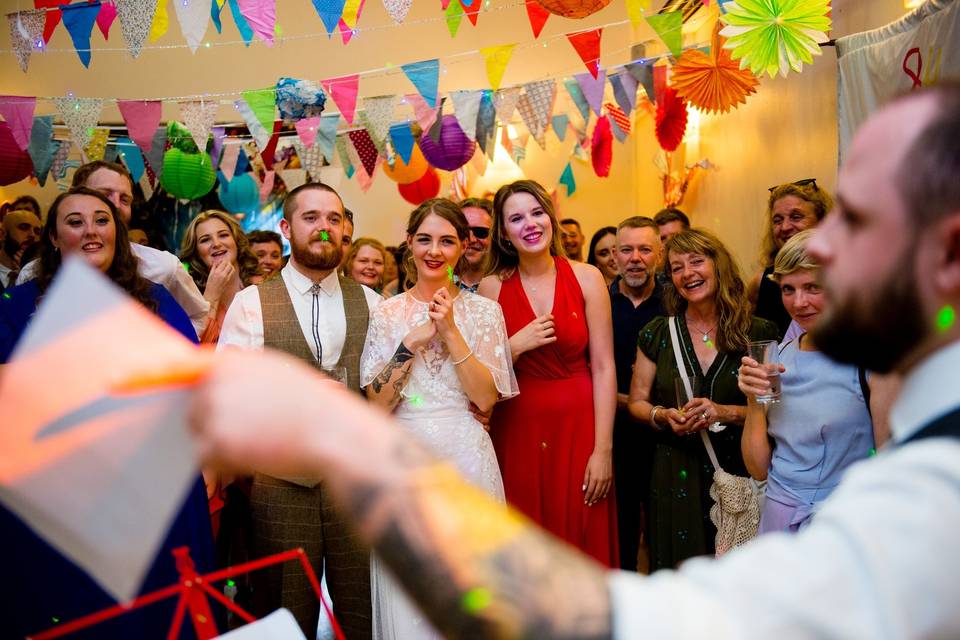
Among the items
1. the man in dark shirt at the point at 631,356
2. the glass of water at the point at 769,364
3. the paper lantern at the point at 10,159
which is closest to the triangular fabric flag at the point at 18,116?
the paper lantern at the point at 10,159

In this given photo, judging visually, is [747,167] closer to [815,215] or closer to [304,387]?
[815,215]

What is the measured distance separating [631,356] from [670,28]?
6.18 feet

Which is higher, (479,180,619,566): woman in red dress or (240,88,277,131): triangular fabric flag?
(240,88,277,131): triangular fabric flag

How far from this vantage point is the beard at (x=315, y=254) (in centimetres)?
271

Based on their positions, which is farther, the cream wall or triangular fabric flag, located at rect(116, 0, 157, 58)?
the cream wall

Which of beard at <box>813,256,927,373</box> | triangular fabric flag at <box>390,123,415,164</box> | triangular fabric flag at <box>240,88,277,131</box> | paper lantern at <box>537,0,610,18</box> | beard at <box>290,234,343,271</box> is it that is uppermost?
paper lantern at <box>537,0,610,18</box>

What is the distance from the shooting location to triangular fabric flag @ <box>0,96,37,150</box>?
423 cm

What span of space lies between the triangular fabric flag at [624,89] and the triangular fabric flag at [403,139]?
1.42m

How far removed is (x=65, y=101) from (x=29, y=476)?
4564 mm

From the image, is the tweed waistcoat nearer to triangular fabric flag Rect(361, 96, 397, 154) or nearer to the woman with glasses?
the woman with glasses

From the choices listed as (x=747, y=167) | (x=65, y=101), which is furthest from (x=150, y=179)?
(x=747, y=167)

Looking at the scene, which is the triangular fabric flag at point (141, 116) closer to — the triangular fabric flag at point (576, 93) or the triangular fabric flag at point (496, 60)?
the triangular fabric flag at point (496, 60)

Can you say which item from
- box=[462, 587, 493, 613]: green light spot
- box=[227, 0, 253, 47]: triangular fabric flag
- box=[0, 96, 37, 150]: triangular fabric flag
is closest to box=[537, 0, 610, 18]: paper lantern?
box=[227, 0, 253, 47]: triangular fabric flag

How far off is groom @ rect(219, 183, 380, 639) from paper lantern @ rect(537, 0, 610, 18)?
5.40ft
